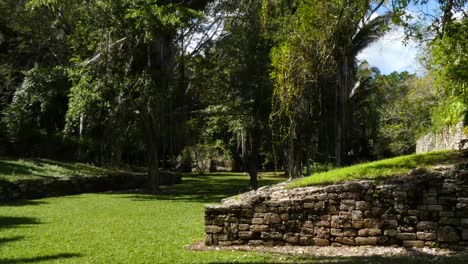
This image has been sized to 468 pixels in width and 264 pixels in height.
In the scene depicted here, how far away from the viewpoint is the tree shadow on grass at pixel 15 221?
38.3ft

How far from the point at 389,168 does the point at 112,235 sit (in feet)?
17.8

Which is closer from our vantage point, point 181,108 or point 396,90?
point 181,108

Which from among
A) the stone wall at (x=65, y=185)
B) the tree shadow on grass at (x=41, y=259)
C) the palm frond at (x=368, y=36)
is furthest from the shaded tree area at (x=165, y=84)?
the tree shadow on grass at (x=41, y=259)

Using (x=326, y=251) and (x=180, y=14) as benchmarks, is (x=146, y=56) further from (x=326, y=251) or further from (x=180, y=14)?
(x=326, y=251)

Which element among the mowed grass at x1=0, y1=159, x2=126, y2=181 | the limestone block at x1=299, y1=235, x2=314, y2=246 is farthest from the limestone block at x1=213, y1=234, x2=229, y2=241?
the mowed grass at x1=0, y1=159, x2=126, y2=181

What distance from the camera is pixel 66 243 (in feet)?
30.7

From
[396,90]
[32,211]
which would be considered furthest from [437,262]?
[396,90]

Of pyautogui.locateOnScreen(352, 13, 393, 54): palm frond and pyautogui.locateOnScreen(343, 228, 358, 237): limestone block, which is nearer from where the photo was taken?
pyautogui.locateOnScreen(343, 228, 358, 237): limestone block

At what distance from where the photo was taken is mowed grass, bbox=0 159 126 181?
61.9ft

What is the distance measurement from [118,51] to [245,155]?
8476mm

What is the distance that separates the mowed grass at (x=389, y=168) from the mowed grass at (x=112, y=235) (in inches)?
63.0

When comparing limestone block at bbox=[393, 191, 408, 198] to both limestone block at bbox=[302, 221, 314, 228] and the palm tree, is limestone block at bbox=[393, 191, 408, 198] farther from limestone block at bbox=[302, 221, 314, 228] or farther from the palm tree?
the palm tree

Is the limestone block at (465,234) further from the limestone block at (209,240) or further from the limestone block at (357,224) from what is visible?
the limestone block at (209,240)

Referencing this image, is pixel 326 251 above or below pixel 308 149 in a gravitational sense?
below
